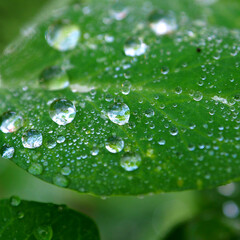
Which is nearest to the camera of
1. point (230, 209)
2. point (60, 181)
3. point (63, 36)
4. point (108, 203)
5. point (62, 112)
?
point (60, 181)

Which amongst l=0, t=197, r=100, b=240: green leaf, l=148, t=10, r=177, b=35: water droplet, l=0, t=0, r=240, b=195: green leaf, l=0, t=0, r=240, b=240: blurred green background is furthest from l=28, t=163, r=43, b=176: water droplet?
l=0, t=0, r=240, b=240: blurred green background

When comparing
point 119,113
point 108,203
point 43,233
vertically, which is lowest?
point 108,203

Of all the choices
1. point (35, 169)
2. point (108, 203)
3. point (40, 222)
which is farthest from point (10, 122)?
point (108, 203)

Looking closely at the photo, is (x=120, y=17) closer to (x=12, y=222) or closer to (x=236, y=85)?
(x=236, y=85)

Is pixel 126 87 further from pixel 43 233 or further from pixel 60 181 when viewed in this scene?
pixel 43 233

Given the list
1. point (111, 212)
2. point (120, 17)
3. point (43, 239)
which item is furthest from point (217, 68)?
point (111, 212)

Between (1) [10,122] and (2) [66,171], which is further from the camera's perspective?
(1) [10,122]

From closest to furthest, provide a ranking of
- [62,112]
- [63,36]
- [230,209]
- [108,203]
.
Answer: [62,112]
[63,36]
[230,209]
[108,203]
